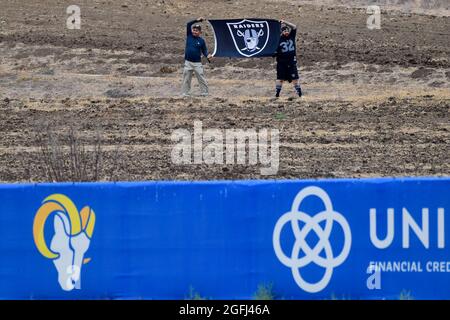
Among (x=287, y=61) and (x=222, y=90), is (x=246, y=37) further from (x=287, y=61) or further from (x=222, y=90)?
(x=287, y=61)

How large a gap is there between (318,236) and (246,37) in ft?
45.8

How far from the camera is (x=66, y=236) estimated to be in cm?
1073

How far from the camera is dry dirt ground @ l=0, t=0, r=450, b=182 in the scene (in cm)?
1761

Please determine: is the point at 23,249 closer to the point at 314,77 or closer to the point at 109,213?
the point at 109,213

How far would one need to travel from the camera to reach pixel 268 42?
2377 cm

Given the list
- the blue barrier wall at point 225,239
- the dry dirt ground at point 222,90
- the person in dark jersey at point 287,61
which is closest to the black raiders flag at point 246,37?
the dry dirt ground at point 222,90

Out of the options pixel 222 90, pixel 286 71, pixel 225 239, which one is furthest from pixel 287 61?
pixel 225 239

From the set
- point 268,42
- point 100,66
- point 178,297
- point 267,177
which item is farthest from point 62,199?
point 100,66

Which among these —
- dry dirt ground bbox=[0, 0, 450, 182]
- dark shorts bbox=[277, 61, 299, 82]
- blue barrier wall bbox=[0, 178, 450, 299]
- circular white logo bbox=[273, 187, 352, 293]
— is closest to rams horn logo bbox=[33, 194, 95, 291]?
blue barrier wall bbox=[0, 178, 450, 299]

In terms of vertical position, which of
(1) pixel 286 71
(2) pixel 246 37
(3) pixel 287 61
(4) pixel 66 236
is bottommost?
(1) pixel 286 71

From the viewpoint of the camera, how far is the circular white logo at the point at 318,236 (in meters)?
10.4

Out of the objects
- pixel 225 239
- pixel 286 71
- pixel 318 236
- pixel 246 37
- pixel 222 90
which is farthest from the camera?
pixel 246 37

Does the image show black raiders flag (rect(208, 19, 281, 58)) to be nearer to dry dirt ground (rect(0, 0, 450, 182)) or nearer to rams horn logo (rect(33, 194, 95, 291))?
dry dirt ground (rect(0, 0, 450, 182))

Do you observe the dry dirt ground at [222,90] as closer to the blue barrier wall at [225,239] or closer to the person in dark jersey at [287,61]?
the person in dark jersey at [287,61]
